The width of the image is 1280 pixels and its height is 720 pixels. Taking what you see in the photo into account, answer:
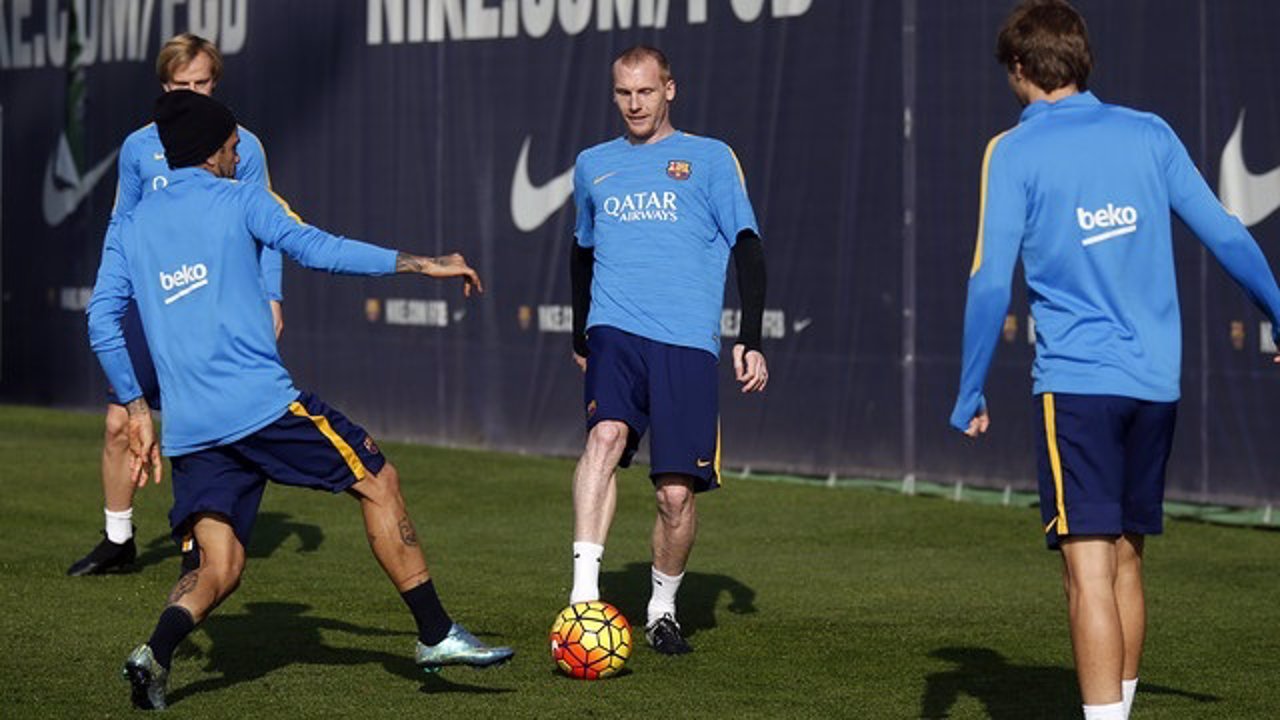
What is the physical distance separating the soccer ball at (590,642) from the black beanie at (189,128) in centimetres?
205

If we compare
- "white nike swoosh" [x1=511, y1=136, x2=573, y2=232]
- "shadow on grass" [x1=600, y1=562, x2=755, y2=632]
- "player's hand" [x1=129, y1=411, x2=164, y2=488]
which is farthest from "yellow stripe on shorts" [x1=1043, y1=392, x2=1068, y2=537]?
"white nike swoosh" [x1=511, y1=136, x2=573, y2=232]

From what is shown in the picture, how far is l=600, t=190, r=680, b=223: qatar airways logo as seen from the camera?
378 inches

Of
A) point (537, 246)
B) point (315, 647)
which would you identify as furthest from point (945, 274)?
point (315, 647)

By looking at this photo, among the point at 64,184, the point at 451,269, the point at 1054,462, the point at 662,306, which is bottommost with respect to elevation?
the point at 1054,462

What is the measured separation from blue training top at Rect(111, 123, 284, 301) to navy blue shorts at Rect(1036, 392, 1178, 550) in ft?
14.6

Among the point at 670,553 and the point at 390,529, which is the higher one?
the point at 390,529

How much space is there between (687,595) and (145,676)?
11.6ft

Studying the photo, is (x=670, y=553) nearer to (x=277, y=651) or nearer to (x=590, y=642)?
(x=590, y=642)

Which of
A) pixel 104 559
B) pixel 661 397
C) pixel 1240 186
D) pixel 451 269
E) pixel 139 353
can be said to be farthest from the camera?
pixel 1240 186

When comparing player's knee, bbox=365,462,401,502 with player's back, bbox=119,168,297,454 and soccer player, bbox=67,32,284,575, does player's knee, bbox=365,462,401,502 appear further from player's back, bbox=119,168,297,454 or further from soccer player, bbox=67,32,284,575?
soccer player, bbox=67,32,284,575

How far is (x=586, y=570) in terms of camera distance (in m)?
9.34

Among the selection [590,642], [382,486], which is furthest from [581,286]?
[382,486]

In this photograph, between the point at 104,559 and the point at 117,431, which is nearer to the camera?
the point at 104,559

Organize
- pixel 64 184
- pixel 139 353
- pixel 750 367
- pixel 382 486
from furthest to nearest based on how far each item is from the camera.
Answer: pixel 64 184 → pixel 139 353 → pixel 750 367 → pixel 382 486
